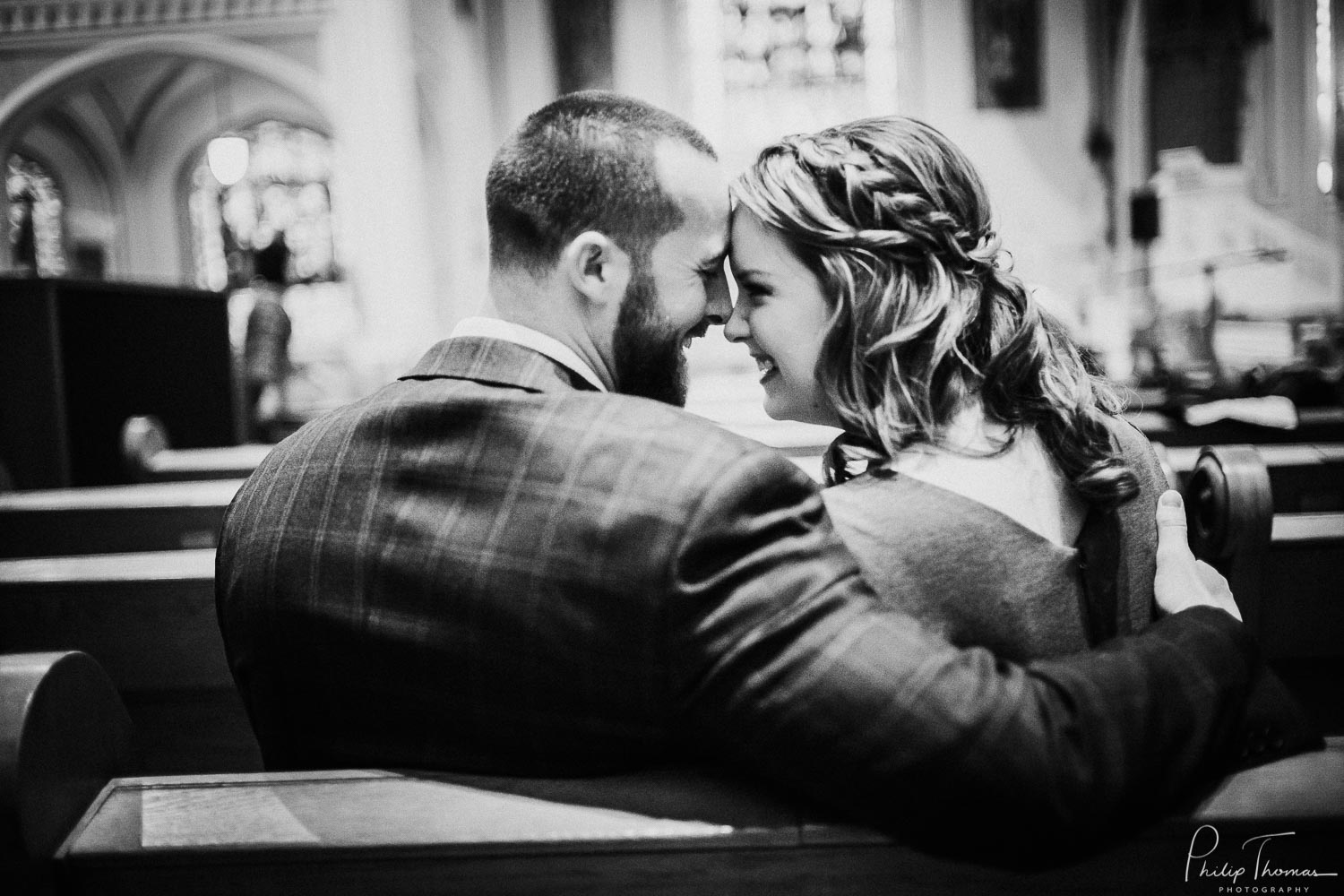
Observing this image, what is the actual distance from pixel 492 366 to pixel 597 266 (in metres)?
0.21

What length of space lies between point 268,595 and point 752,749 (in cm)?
49

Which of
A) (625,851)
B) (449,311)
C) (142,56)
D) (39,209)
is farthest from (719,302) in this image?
(39,209)

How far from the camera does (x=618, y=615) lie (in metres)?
0.77

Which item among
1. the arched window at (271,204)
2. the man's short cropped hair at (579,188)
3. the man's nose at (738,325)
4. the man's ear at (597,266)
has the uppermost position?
the arched window at (271,204)

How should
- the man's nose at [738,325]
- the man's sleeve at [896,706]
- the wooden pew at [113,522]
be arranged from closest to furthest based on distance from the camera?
the man's sleeve at [896,706], the man's nose at [738,325], the wooden pew at [113,522]

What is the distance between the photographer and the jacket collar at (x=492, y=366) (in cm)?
96

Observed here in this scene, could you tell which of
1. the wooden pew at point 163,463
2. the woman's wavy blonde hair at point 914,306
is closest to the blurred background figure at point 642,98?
the wooden pew at point 163,463

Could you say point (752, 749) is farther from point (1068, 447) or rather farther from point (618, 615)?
point (1068, 447)

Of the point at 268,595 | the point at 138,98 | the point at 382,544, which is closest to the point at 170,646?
the point at 268,595

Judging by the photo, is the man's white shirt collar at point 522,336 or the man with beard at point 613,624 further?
the man's white shirt collar at point 522,336

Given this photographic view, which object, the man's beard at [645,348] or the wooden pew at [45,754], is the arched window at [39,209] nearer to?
the man's beard at [645,348]

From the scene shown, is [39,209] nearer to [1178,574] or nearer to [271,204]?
[271,204]

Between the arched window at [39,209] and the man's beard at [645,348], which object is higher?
the arched window at [39,209]
